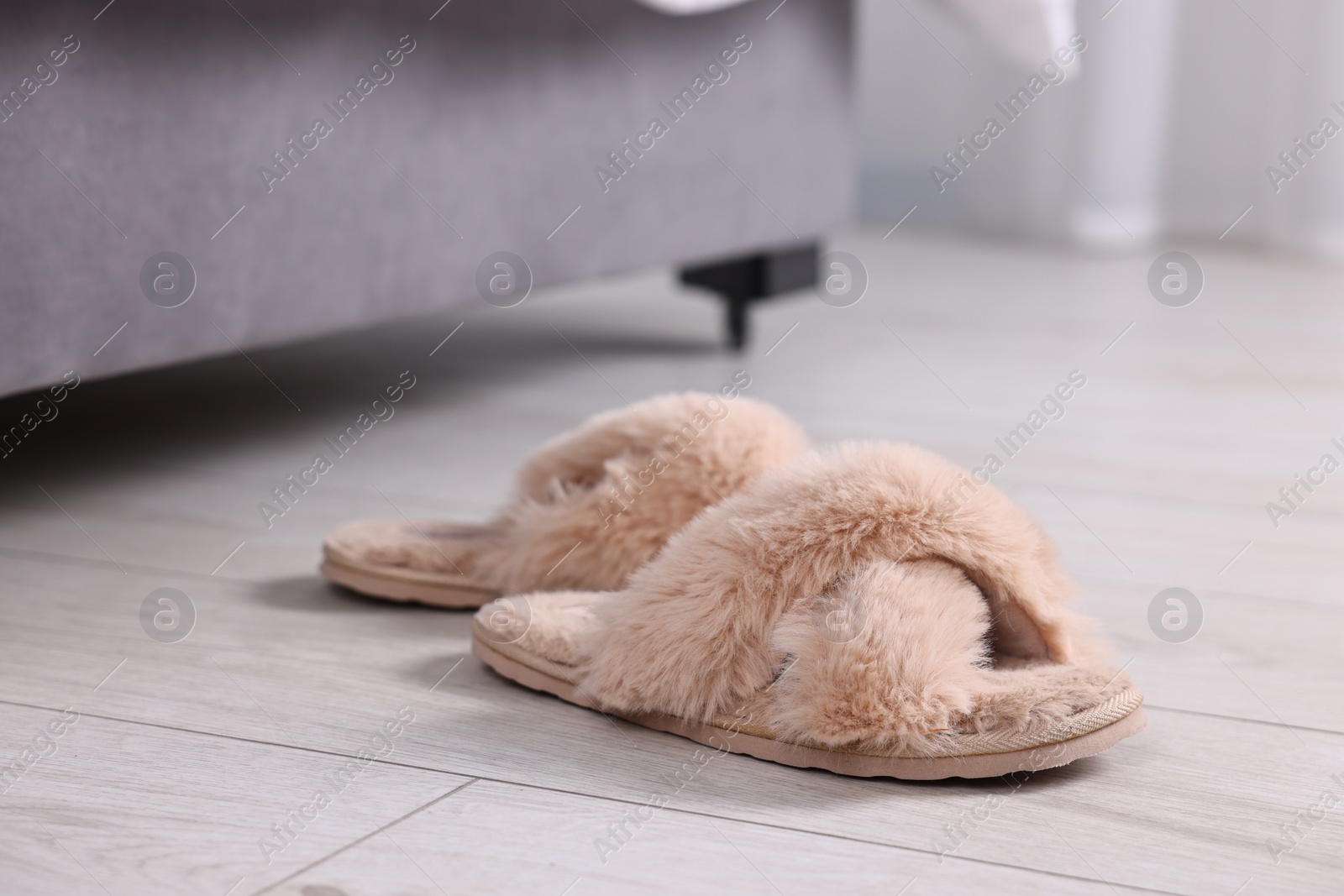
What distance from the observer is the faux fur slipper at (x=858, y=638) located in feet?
2.11

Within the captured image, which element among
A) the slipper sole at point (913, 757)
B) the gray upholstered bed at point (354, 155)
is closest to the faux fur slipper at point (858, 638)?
the slipper sole at point (913, 757)

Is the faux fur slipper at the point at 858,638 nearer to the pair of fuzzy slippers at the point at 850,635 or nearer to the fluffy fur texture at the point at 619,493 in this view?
the pair of fuzzy slippers at the point at 850,635

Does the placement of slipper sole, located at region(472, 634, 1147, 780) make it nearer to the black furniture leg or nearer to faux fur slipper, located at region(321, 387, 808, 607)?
faux fur slipper, located at region(321, 387, 808, 607)

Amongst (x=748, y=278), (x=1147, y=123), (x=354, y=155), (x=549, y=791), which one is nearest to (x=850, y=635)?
(x=549, y=791)

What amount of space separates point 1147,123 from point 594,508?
2647mm

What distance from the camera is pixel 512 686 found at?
2.53 ft

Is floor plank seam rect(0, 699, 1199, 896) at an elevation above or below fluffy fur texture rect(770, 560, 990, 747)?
below

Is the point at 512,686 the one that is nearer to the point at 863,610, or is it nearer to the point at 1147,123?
the point at 863,610

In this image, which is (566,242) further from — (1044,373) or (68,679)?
(68,679)

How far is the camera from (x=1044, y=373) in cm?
177

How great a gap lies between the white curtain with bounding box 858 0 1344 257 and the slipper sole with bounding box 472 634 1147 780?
2.40 meters

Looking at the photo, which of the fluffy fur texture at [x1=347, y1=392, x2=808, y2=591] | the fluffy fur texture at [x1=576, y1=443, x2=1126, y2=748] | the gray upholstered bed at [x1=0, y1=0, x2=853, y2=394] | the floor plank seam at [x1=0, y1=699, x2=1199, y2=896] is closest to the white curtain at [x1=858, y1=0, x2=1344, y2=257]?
the gray upholstered bed at [x1=0, y1=0, x2=853, y2=394]

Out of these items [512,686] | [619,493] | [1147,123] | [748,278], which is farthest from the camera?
[1147,123]

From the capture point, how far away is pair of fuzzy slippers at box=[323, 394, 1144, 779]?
64 centimetres
